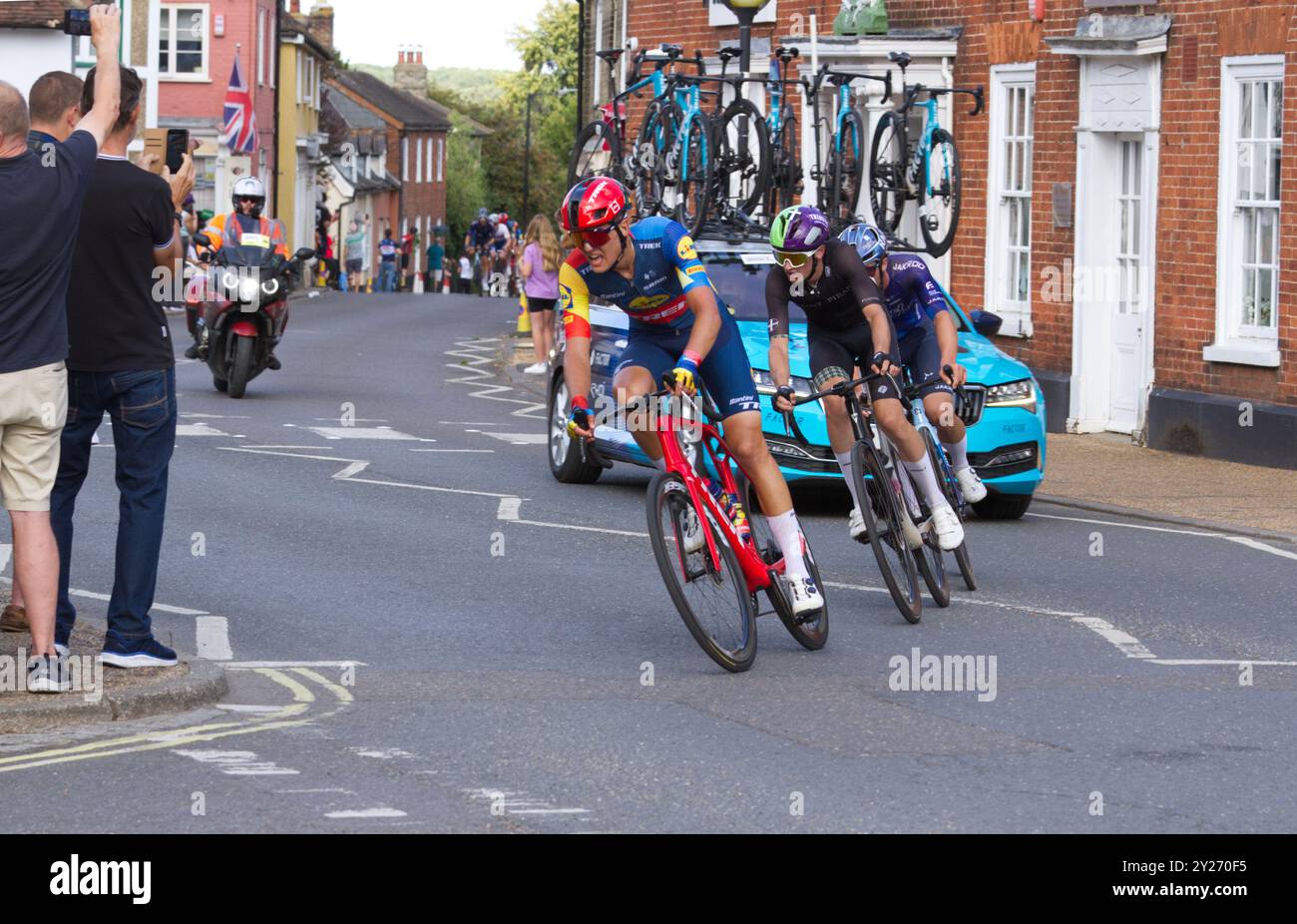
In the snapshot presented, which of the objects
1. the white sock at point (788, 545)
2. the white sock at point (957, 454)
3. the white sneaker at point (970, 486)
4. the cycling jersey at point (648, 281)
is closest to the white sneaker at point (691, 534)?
the white sock at point (788, 545)

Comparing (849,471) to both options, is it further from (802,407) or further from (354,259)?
(354,259)

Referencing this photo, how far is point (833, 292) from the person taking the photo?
1086cm

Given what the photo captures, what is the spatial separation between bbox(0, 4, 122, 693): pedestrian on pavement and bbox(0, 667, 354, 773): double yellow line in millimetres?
517

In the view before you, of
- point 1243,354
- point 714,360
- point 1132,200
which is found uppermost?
point 1132,200

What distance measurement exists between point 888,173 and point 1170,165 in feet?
8.25

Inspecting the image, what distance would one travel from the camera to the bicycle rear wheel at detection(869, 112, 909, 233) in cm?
2080

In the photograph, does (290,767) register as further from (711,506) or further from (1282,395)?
(1282,395)

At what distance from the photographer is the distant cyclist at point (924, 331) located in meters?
11.3

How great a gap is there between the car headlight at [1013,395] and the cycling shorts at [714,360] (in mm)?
5218

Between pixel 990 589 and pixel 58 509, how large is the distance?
192 inches

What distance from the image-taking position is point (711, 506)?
9039 mm

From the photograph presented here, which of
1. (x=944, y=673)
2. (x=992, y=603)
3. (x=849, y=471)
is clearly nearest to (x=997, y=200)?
(x=992, y=603)

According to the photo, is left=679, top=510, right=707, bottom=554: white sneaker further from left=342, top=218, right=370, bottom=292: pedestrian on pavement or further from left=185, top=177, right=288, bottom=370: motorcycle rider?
left=342, top=218, right=370, bottom=292: pedestrian on pavement

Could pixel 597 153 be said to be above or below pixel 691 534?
above
